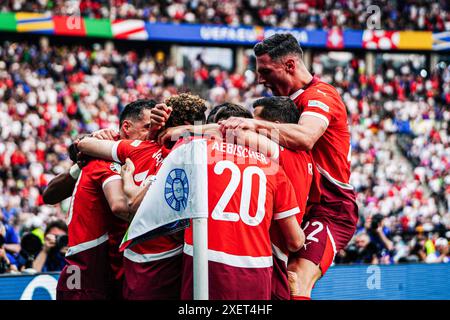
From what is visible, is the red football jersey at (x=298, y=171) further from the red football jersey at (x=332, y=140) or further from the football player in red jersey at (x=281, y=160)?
the red football jersey at (x=332, y=140)

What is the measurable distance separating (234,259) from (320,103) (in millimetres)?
1350

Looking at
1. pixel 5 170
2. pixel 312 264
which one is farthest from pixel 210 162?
pixel 5 170

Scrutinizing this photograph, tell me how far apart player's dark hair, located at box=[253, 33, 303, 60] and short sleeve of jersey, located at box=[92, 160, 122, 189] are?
4.18ft

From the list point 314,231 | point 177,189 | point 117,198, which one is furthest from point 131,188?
point 314,231

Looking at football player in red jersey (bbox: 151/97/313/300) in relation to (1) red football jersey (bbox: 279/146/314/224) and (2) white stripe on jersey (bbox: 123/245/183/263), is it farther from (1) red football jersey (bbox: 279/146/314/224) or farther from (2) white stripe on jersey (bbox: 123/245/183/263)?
(2) white stripe on jersey (bbox: 123/245/183/263)

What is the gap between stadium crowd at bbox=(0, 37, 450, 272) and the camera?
54.9ft

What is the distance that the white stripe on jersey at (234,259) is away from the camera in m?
4.12

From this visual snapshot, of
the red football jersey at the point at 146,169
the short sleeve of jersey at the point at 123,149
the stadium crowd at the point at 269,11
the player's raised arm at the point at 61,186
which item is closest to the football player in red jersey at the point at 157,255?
the red football jersey at the point at 146,169

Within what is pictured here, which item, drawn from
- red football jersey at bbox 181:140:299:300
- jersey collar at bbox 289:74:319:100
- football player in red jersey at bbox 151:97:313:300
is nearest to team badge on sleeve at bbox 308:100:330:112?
football player in red jersey at bbox 151:97:313:300

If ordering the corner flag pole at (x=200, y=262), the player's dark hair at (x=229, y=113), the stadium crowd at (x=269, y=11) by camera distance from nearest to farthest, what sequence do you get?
the corner flag pole at (x=200, y=262), the player's dark hair at (x=229, y=113), the stadium crowd at (x=269, y=11)
